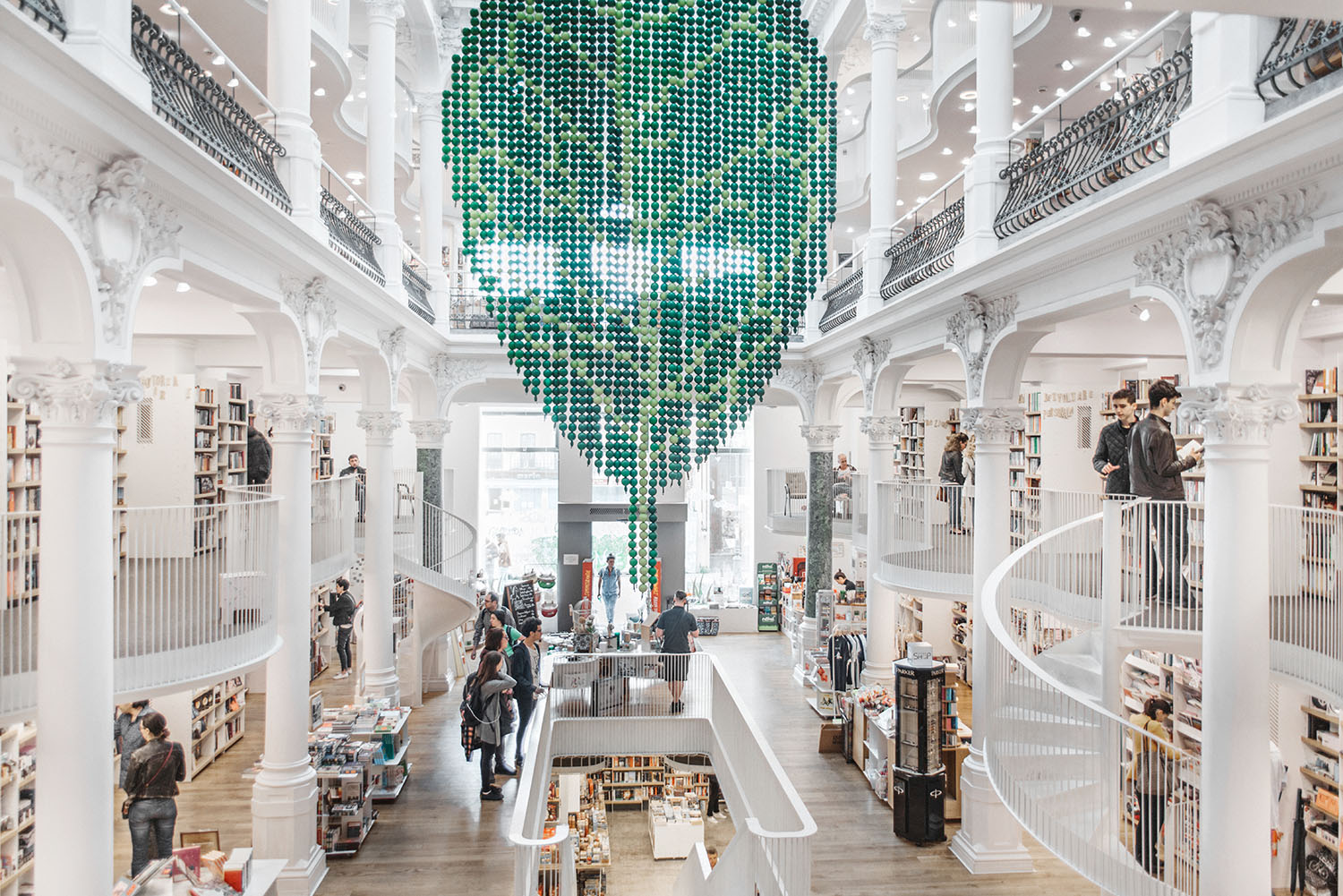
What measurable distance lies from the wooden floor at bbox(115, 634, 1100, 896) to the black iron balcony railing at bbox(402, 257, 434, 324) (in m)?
4.53

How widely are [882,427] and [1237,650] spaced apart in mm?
5488

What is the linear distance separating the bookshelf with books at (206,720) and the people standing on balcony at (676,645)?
3.88 m

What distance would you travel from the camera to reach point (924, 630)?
40.4 ft

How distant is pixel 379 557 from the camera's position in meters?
9.16

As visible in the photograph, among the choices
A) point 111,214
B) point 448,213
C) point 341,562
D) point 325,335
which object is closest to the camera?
point 111,214

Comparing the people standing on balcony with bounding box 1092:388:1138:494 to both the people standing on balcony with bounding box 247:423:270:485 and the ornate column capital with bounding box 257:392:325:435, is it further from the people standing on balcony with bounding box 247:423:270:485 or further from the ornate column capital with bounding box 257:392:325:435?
the people standing on balcony with bounding box 247:423:270:485

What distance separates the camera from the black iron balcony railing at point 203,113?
12.5ft

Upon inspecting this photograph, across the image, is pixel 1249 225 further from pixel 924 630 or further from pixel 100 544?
pixel 924 630

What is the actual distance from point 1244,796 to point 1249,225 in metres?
2.43

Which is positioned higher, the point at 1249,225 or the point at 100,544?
the point at 1249,225

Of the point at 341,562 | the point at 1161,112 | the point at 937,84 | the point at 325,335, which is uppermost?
the point at 937,84

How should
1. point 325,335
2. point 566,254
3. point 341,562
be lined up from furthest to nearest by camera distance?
point 341,562, point 325,335, point 566,254

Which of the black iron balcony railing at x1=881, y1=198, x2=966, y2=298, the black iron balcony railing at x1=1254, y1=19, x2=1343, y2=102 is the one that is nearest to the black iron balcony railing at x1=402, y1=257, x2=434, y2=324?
the black iron balcony railing at x1=881, y1=198, x2=966, y2=298

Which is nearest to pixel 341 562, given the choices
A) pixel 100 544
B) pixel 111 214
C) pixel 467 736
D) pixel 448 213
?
pixel 467 736
